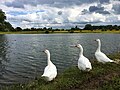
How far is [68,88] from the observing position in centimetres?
1499

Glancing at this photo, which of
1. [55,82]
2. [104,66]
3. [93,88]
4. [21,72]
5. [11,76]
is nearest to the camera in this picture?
[93,88]

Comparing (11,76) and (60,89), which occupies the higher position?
(60,89)

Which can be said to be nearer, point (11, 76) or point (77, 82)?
point (77, 82)

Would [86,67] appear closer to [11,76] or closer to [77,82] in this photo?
[77,82]

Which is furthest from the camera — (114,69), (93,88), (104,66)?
(104,66)

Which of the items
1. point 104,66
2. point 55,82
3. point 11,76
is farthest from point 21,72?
point 55,82

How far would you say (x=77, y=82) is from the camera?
1551cm

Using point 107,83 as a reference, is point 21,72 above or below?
below

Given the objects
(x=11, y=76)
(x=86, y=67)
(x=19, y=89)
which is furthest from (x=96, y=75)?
(x=11, y=76)

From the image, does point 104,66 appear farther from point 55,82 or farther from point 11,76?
point 11,76

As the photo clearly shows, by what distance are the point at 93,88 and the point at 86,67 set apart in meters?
2.87

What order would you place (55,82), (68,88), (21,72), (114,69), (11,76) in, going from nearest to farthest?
(68,88) < (55,82) < (114,69) < (11,76) < (21,72)

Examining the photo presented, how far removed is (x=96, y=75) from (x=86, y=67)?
36.3 inches

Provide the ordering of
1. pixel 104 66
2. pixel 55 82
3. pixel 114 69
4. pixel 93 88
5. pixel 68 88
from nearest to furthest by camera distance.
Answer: pixel 93 88 < pixel 68 88 < pixel 55 82 < pixel 114 69 < pixel 104 66
